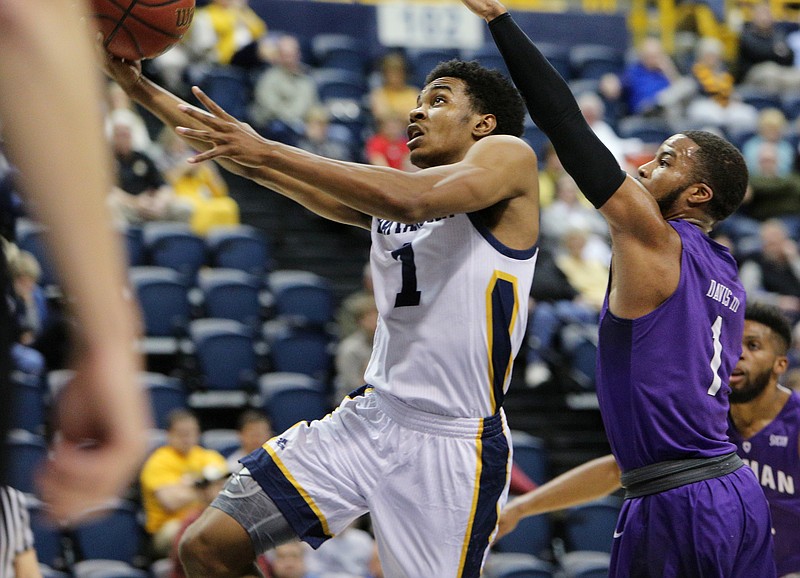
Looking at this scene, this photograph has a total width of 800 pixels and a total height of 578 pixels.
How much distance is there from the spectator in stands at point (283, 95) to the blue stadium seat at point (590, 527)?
488 cm

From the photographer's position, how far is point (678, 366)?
349cm

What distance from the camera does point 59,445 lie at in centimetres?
112

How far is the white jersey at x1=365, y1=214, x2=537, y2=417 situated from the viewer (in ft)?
11.6

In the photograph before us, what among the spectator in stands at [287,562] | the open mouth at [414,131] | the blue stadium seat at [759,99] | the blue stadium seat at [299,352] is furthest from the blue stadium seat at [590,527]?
the blue stadium seat at [759,99]

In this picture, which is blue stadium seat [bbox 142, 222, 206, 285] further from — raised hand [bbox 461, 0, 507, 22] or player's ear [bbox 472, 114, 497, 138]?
raised hand [bbox 461, 0, 507, 22]

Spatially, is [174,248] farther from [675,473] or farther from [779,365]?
[675,473]

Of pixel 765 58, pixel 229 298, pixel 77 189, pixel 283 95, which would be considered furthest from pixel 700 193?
pixel 765 58

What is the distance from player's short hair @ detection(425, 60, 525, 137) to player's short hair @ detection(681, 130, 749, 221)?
1.84ft

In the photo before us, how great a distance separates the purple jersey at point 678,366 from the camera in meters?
3.49

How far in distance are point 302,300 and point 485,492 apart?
5.50 metres

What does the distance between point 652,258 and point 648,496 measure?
75cm

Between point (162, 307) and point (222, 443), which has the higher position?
point (162, 307)

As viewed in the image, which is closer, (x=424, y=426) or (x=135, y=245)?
(x=424, y=426)

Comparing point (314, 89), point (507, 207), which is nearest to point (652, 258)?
point (507, 207)
